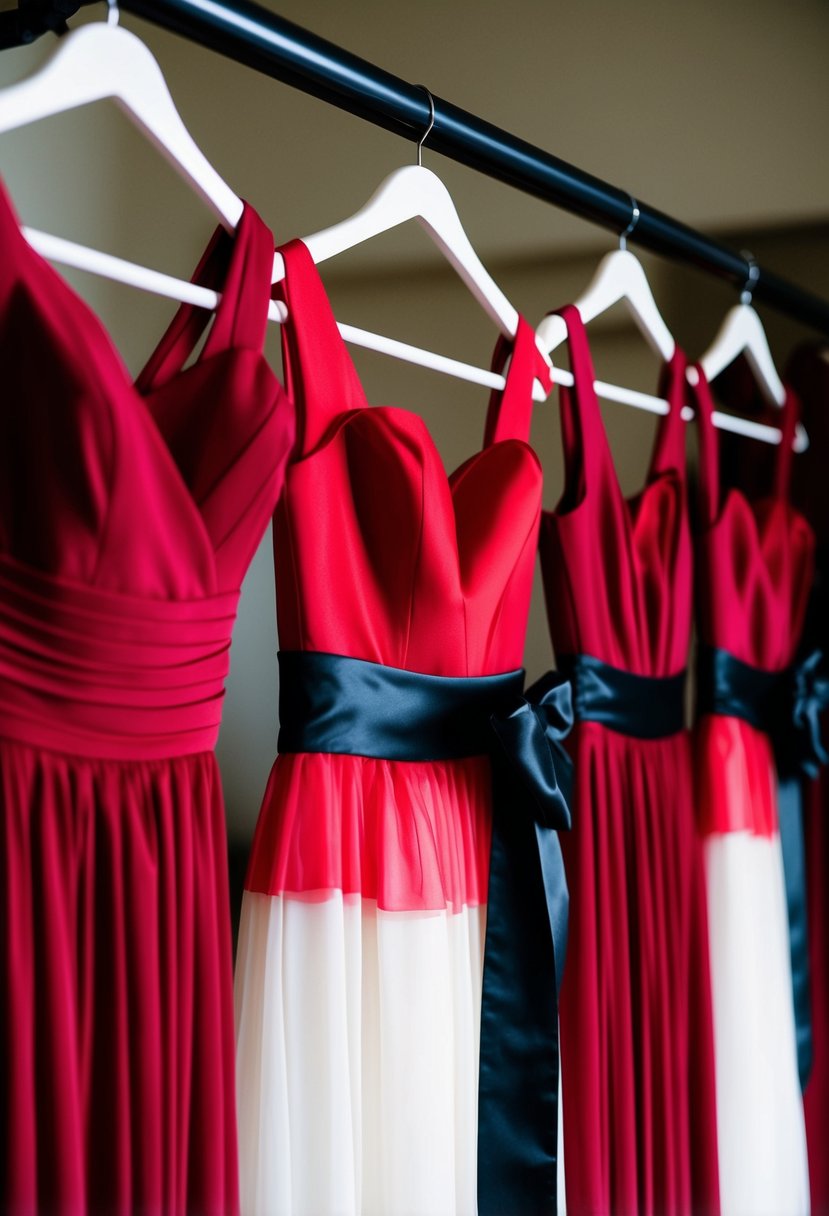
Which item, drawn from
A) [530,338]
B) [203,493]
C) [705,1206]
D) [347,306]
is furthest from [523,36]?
[705,1206]

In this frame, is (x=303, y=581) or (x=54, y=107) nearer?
(x=54, y=107)

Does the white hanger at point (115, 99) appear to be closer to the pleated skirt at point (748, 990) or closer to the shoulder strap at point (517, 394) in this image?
the shoulder strap at point (517, 394)

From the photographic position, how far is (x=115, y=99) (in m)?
0.80

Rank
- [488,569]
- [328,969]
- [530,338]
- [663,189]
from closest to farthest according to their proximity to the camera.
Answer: [328,969] → [488,569] → [530,338] → [663,189]

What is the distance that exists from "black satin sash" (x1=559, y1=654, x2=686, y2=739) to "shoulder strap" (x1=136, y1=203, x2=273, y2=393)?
453 mm

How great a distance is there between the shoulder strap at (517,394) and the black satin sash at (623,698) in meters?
0.22

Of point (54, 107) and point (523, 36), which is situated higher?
point (523, 36)

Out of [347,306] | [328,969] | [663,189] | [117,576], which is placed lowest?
[328,969]

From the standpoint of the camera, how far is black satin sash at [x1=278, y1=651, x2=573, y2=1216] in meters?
0.95

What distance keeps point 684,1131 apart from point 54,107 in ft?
3.40

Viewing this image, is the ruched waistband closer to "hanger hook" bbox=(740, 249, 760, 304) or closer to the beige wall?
the beige wall

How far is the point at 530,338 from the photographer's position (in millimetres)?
1120

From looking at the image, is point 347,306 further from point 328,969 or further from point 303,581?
point 328,969

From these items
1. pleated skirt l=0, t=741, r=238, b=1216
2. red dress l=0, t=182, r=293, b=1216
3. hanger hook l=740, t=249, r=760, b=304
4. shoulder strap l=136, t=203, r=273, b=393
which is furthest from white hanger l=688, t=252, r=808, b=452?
pleated skirt l=0, t=741, r=238, b=1216
